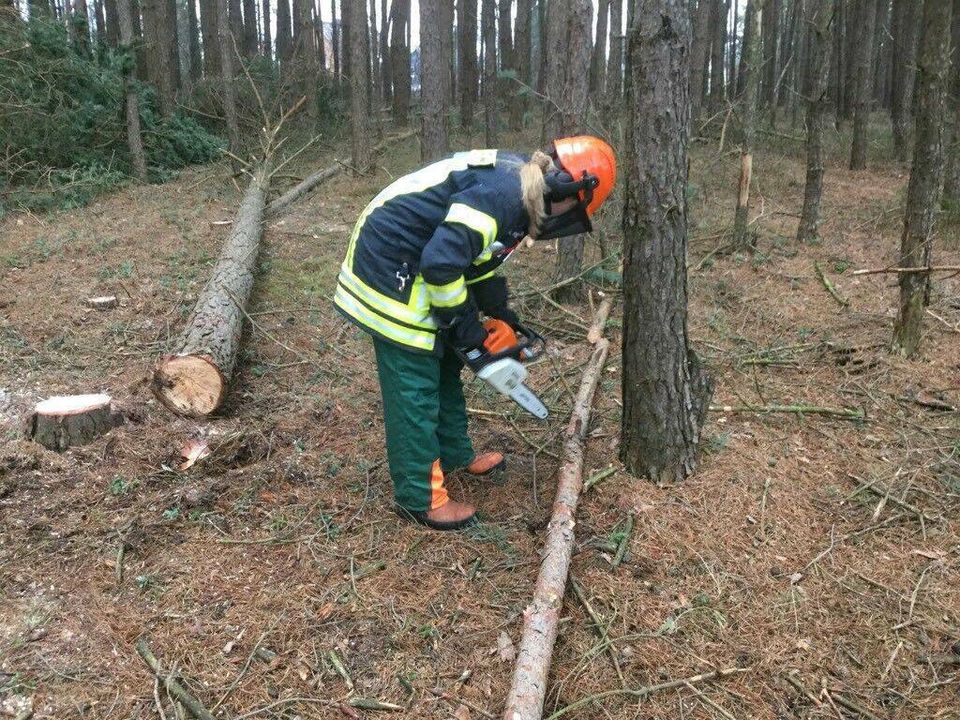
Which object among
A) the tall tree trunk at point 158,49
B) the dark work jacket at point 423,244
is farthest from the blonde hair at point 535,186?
the tall tree trunk at point 158,49

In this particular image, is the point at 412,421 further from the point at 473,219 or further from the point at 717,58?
the point at 717,58

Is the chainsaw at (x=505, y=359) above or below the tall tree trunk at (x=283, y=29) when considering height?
below

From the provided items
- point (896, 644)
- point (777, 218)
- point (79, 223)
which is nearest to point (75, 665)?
point (896, 644)

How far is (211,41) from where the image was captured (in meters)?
16.8

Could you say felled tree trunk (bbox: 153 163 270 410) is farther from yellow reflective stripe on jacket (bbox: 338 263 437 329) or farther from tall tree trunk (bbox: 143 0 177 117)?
tall tree trunk (bbox: 143 0 177 117)

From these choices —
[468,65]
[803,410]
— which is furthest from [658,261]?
[468,65]

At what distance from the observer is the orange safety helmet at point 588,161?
2982 millimetres

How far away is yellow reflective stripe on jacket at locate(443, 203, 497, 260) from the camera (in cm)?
283

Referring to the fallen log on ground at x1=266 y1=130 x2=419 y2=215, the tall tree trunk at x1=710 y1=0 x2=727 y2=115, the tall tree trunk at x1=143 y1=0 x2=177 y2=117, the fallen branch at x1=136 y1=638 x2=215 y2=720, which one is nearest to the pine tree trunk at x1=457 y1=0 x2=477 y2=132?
the fallen log on ground at x1=266 y1=130 x2=419 y2=215

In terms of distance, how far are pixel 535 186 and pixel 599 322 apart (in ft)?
9.14

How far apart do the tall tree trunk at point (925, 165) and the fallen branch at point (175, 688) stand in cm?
456

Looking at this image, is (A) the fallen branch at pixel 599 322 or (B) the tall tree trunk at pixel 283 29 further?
(B) the tall tree trunk at pixel 283 29

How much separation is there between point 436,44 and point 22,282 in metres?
6.62

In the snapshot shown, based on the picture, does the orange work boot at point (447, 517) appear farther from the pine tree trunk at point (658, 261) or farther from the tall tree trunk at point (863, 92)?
the tall tree trunk at point (863, 92)
